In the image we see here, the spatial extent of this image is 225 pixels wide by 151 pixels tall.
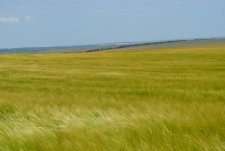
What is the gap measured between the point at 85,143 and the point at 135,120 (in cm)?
82

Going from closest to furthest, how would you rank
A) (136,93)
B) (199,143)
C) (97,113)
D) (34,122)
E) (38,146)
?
(199,143)
(38,146)
(34,122)
(97,113)
(136,93)

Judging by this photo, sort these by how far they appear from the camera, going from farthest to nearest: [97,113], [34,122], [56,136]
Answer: [97,113] → [34,122] → [56,136]

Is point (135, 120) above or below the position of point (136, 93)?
above

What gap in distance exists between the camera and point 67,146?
4.36 m

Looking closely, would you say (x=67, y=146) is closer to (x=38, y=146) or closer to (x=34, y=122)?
(x=38, y=146)

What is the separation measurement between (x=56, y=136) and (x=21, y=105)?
4.73 meters

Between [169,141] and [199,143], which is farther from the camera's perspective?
[169,141]

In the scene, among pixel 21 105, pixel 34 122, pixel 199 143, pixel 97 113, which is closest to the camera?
pixel 199 143

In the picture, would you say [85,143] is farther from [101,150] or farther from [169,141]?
[169,141]

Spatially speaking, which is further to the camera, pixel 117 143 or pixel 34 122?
pixel 34 122

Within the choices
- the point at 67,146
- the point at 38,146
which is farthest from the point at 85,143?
the point at 38,146

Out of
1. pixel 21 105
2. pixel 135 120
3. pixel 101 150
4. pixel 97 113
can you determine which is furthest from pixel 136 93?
pixel 101 150

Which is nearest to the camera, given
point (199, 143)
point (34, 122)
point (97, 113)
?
point (199, 143)

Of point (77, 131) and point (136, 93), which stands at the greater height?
point (77, 131)
